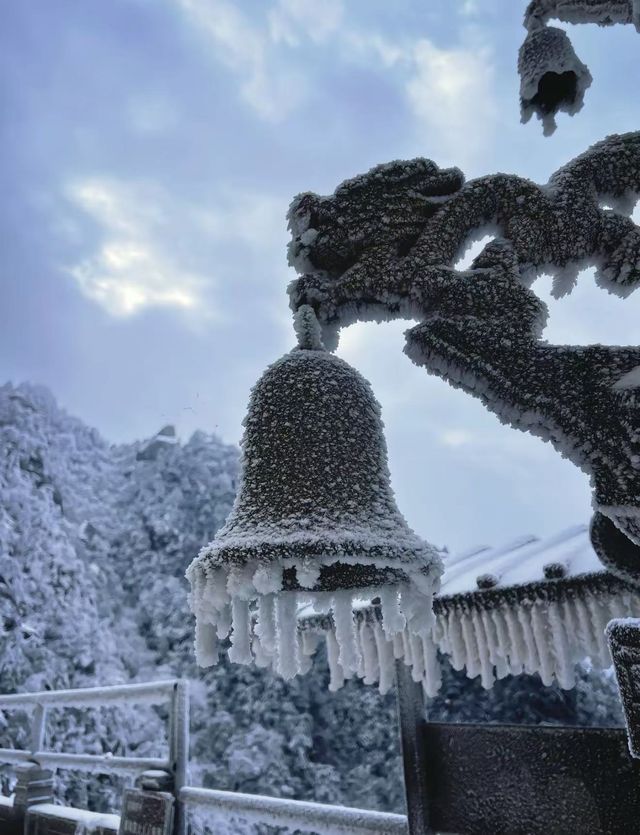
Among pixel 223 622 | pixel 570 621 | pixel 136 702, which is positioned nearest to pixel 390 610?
pixel 223 622

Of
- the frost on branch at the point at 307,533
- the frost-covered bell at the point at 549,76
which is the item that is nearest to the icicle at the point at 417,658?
the frost on branch at the point at 307,533

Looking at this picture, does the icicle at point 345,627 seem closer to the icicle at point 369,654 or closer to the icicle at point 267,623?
the icicle at point 267,623

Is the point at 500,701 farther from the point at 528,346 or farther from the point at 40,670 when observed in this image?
the point at 528,346

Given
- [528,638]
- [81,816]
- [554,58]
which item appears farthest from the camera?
[81,816]

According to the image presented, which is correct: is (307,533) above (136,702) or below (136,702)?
above

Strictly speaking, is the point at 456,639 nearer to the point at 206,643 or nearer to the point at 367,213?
the point at 206,643

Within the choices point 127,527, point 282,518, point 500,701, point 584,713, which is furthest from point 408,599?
point 127,527

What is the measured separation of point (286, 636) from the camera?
1078 millimetres

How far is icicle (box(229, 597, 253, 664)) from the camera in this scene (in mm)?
1050

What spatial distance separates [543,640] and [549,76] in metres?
2.12

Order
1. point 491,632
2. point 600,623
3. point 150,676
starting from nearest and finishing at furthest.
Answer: point 600,623 → point 491,632 → point 150,676

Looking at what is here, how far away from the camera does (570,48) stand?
5.89 feet

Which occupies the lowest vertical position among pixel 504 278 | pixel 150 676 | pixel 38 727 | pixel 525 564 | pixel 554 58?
pixel 38 727

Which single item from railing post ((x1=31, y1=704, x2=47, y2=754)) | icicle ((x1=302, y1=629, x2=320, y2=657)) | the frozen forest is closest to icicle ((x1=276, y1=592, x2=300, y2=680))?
icicle ((x1=302, y1=629, x2=320, y2=657))
